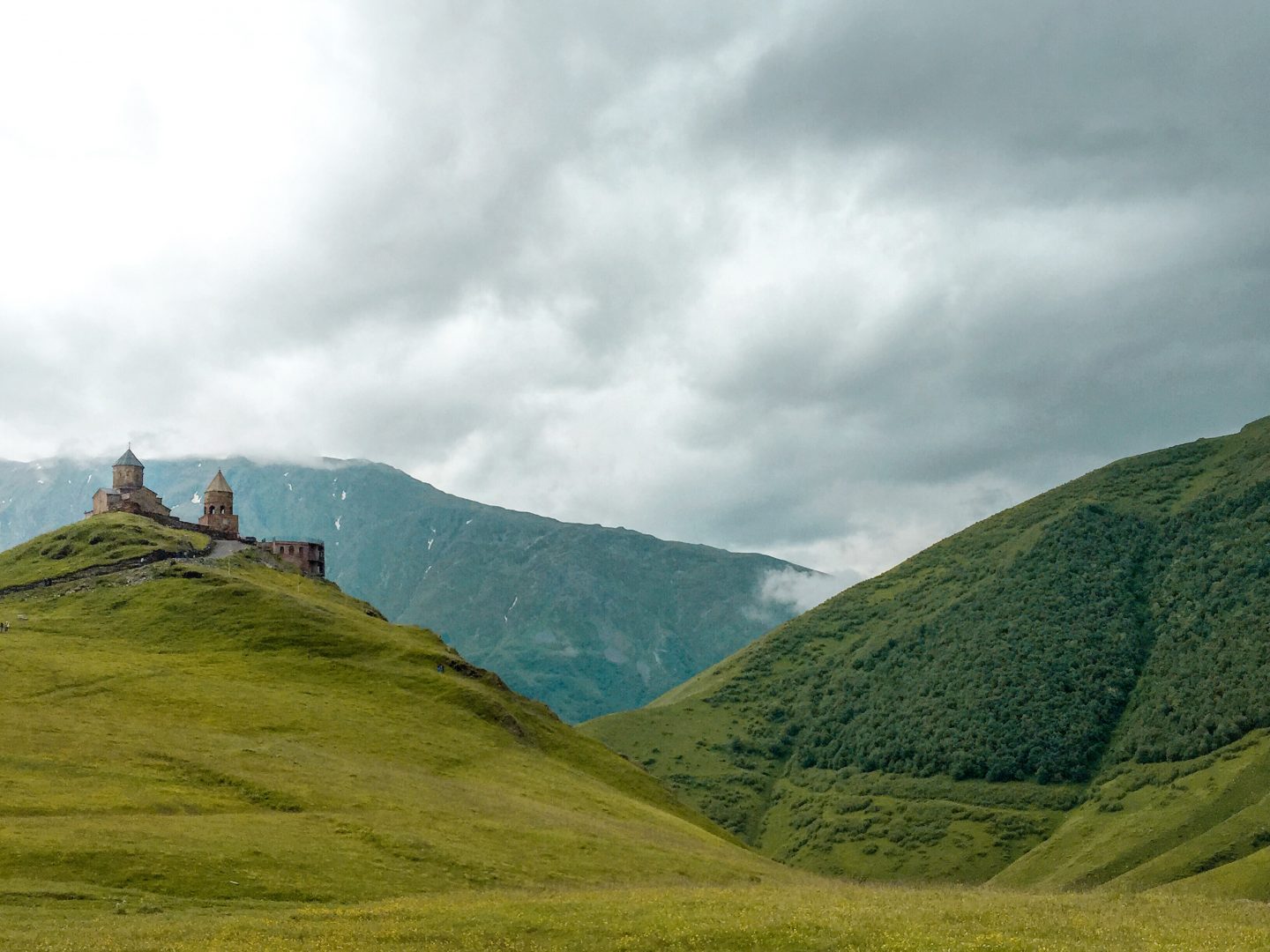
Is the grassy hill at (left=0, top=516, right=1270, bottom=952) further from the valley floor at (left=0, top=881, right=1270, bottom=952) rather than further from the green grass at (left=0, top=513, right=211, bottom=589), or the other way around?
the green grass at (left=0, top=513, right=211, bottom=589)

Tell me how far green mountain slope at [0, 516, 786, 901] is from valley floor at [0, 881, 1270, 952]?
20.8 ft

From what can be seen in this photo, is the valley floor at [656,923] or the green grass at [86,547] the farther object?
the green grass at [86,547]

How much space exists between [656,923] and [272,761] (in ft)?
157

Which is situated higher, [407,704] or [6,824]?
[407,704]

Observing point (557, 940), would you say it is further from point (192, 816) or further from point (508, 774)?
point (508, 774)

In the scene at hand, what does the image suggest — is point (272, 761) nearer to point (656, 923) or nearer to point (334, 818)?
point (334, 818)

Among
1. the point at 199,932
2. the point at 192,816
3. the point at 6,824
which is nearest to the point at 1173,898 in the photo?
A: the point at 199,932

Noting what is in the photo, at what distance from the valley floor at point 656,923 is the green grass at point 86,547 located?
4308 inches

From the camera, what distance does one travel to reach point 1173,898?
A: 55875 mm

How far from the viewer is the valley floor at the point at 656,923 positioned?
4247 centimetres

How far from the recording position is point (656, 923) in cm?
4719

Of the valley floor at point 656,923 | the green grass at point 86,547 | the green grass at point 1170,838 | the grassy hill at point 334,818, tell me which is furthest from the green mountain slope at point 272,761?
the green grass at point 1170,838

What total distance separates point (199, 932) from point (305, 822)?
26.3 metres

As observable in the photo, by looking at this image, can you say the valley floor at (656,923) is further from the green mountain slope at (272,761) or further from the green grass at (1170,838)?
the green grass at (1170,838)
